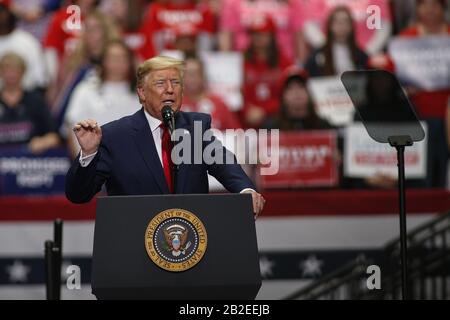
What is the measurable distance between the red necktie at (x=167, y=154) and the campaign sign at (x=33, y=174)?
4025mm

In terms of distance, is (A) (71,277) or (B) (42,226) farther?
(B) (42,226)

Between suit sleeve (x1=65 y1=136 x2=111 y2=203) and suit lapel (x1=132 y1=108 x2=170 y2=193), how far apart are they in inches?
5.6

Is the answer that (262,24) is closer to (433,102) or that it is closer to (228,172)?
(433,102)

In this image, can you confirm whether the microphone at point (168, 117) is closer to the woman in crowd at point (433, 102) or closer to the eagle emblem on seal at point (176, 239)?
the eagle emblem on seal at point (176, 239)

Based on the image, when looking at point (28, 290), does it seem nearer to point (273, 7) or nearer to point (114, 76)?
point (114, 76)

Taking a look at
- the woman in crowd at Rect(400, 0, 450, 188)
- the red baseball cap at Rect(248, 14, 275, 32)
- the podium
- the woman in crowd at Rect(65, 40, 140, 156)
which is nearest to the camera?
the podium

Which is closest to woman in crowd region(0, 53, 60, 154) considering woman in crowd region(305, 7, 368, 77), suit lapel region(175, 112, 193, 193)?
woman in crowd region(305, 7, 368, 77)

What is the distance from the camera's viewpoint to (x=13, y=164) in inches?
345

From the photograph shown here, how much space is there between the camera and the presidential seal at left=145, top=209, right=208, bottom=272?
14.1 feet

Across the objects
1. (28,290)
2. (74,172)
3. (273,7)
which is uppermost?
(273,7)

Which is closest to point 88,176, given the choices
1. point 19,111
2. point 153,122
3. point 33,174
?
point 153,122

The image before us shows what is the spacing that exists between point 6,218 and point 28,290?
1.90ft

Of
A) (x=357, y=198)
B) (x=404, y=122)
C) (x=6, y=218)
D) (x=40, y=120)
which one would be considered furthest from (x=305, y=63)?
(x=404, y=122)

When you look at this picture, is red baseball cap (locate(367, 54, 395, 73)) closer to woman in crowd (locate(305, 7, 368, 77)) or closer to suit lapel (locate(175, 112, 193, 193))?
woman in crowd (locate(305, 7, 368, 77))
